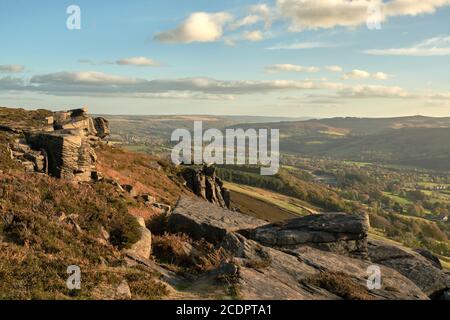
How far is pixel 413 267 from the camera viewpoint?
22203mm

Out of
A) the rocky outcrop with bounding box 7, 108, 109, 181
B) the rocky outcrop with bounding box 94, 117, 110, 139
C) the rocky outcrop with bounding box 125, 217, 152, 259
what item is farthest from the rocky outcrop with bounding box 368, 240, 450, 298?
the rocky outcrop with bounding box 94, 117, 110, 139

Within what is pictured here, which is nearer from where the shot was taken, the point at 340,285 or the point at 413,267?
the point at 340,285

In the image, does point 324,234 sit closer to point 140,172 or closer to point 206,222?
point 206,222

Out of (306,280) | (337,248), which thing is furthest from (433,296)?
(306,280)

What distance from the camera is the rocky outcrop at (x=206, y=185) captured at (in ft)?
232

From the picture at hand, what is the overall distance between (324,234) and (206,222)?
6.90 m

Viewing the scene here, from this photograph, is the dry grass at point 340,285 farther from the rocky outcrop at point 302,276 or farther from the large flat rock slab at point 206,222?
the large flat rock slab at point 206,222

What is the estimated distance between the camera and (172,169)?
2926 inches

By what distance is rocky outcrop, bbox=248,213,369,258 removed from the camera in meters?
22.4

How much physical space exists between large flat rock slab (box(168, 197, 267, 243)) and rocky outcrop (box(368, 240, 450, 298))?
282 inches

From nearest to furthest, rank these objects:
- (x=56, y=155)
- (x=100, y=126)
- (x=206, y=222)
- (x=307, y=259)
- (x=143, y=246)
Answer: (x=307, y=259) < (x=143, y=246) < (x=206, y=222) < (x=56, y=155) < (x=100, y=126)

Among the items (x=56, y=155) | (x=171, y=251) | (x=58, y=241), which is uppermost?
(x=56, y=155)

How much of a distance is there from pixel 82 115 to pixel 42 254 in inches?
1942

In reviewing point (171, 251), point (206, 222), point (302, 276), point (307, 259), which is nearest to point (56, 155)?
point (206, 222)
